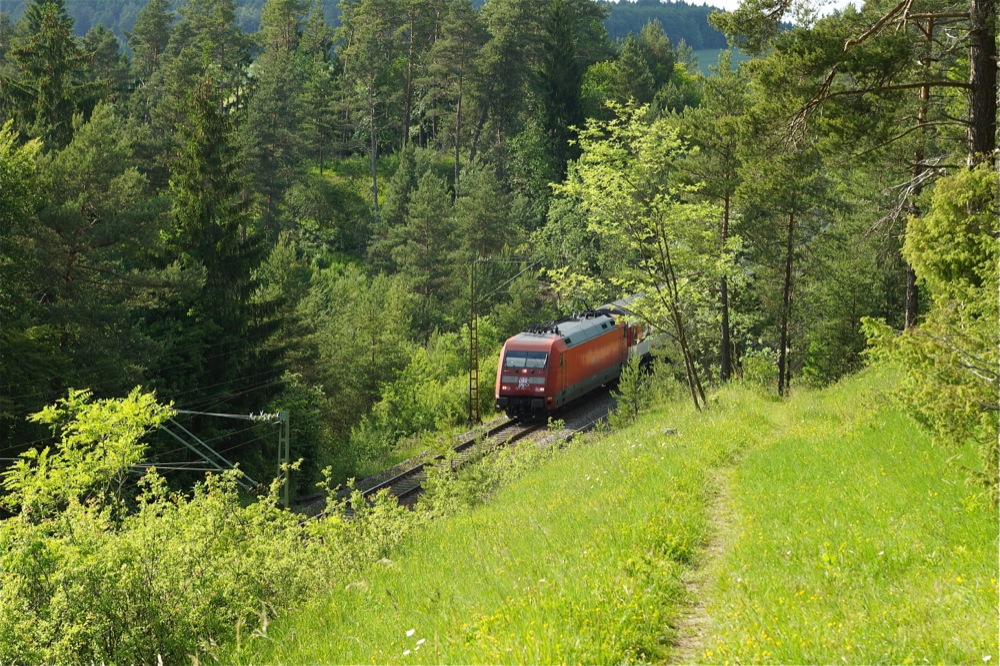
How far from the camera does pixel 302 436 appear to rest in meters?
32.8

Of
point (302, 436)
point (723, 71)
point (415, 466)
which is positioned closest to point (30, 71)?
point (302, 436)

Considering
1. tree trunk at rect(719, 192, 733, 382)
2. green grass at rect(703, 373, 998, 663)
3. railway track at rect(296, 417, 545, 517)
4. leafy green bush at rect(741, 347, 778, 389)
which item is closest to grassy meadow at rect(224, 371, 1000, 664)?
green grass at rect(703, 373, 998, 663)

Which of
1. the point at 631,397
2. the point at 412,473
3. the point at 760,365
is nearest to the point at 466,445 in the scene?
the point at 412,473

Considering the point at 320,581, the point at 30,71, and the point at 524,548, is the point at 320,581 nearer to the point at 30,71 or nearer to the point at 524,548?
the point at 524,548

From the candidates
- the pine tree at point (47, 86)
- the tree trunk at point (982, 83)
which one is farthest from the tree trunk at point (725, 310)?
the pine tree at point (47, 86)

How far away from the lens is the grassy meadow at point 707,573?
5988 millimetres

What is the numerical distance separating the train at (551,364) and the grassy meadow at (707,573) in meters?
17.0

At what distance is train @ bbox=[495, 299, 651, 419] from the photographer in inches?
1194

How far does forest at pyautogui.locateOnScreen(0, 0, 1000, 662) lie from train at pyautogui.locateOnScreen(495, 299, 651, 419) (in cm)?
137

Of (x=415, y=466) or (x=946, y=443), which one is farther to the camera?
(x=415, y=466)

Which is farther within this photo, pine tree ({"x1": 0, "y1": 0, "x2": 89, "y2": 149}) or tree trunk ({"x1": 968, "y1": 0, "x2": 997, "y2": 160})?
pine tree ({"x1": 0, "y1": 0, "x2": 89, "y2": 149})

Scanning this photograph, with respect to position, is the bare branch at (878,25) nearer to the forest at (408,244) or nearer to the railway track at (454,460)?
the forest at (408,244)

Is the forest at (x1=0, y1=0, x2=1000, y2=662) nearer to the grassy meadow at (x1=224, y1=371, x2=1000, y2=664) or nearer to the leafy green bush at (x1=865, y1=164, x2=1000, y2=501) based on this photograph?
the leafy green bush at (x1=865, y1=164, x2=1000, y2=501)

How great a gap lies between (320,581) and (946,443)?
6.53 m
